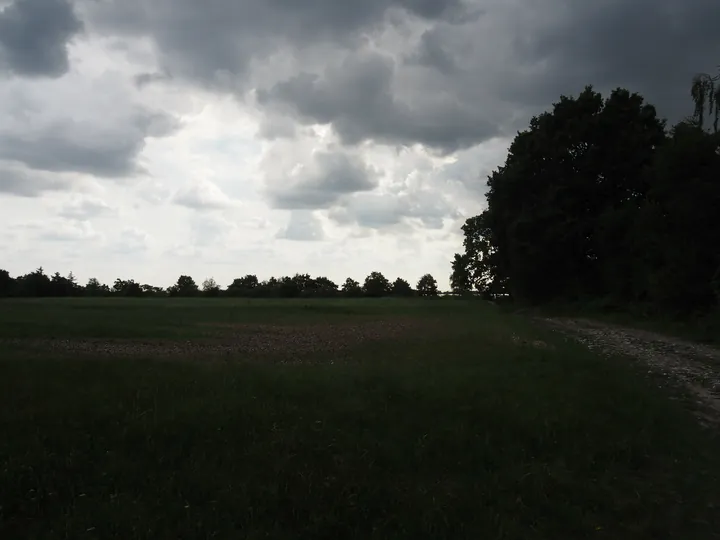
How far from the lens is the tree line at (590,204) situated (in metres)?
32.9

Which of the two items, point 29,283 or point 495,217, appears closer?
point 495,217

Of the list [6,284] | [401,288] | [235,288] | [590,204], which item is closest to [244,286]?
[235,288]

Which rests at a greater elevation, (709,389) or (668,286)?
(668,286)

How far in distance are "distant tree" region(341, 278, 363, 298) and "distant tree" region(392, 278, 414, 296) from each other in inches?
384

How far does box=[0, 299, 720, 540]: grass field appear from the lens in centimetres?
640

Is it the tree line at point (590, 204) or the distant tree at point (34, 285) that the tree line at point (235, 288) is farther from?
the tree line at point (590, 204)

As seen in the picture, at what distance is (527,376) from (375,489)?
328 inches

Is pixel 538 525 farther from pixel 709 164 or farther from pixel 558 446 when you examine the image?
pixel 709 164

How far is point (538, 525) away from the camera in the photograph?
642 cm

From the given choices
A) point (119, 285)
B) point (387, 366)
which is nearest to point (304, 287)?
point (119, 285)

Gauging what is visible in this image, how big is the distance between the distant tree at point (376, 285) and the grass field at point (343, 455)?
155196 mm

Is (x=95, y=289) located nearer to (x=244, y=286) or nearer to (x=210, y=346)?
(x=244, y=286)

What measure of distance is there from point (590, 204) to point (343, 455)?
153 feet

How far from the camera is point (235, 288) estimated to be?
6344 inches
